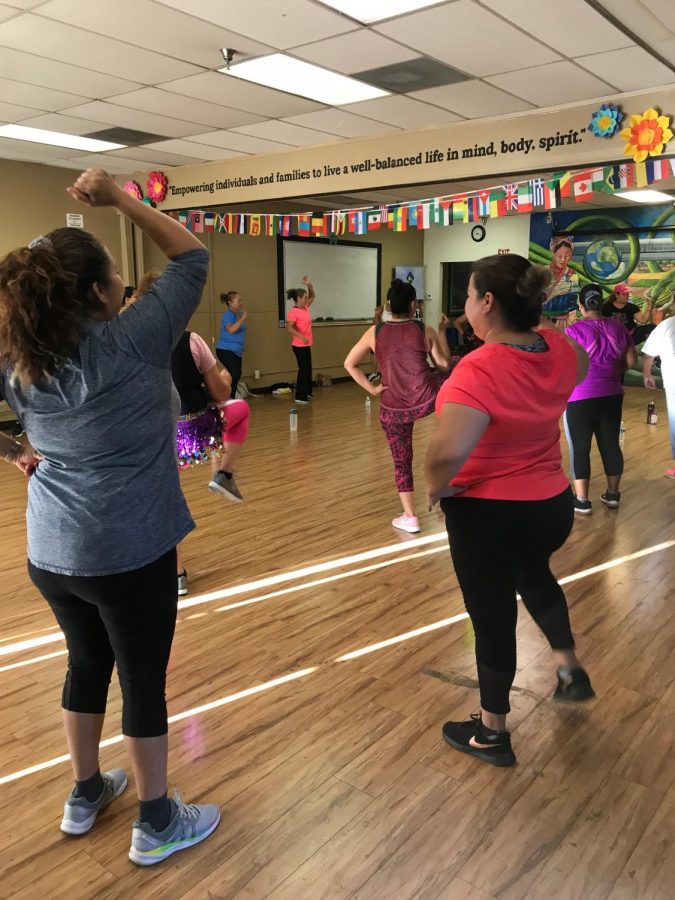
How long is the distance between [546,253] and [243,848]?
1181 cm

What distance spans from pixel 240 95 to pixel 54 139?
2.52 metres

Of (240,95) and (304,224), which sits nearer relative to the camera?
(240,95)

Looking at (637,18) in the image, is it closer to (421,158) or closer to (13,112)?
(421,158)

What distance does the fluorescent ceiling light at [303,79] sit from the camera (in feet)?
14.6

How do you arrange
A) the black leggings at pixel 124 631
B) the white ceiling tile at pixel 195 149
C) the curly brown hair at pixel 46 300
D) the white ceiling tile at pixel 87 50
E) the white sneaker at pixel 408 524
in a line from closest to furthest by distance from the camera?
the curly brown hair at pixel 46 300 < the black leggings at pixel 124 631 < the white ceiling tile at pixel 87 50 < the white sneaker at pixel 408 524 < the white ceiling tile at pixel 195 149

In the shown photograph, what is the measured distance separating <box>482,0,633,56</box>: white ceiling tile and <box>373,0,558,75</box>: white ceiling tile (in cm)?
8

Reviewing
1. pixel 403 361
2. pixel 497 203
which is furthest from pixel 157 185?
pixel 403 361

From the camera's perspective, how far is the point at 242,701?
2.51 meters

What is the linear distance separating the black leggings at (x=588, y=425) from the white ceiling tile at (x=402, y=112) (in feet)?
8.67

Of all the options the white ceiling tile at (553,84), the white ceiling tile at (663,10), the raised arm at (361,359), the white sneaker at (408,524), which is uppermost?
the white ceiling tile at (553,84)

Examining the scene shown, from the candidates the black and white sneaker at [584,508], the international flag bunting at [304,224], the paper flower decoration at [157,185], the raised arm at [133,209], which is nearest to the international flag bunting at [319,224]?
the international flag bunting at [304,224]

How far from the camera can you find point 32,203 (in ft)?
25.9

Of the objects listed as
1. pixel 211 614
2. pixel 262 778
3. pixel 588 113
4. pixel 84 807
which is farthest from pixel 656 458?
pixel 84 807

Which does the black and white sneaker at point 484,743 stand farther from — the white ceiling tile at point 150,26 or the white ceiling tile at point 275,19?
the white ceiling tile at point 150,26
